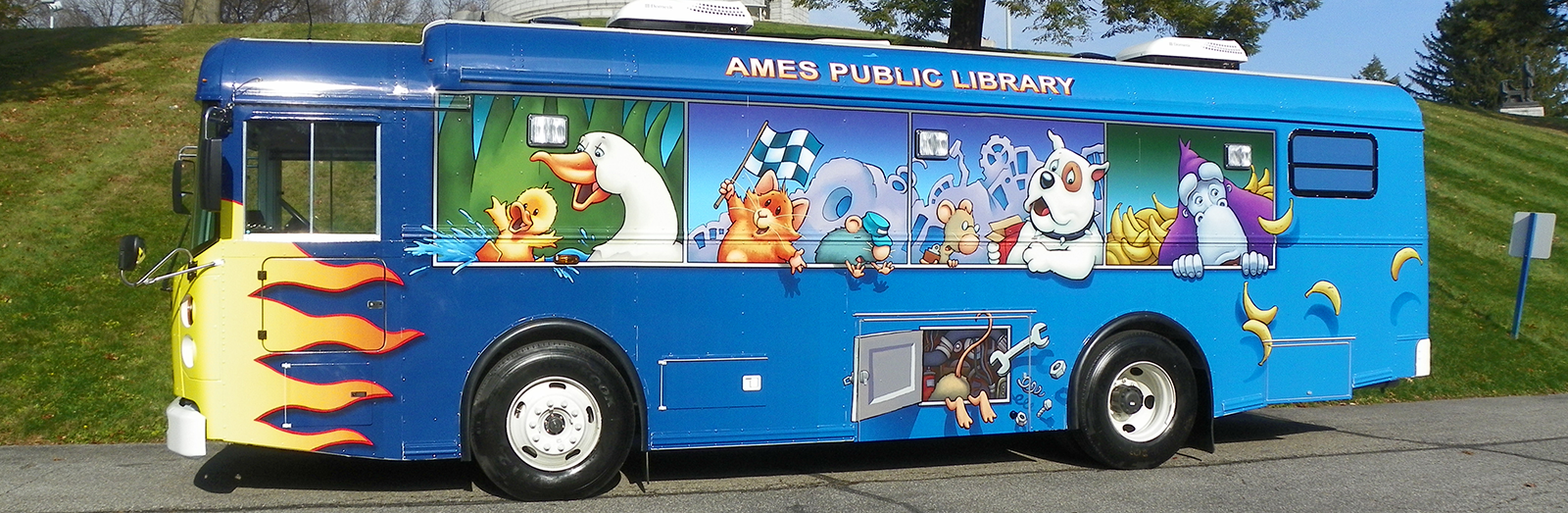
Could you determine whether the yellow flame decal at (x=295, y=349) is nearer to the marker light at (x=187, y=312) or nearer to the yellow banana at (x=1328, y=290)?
the marker light at (x=187, y=312)

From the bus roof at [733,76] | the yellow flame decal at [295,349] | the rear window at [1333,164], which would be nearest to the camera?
the yellow flame decal at [295,349]

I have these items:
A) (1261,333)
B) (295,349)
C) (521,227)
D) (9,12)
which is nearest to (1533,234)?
(1261,333)

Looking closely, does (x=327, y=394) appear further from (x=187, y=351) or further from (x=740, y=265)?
(x=740, y=265)

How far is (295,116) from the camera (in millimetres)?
6977

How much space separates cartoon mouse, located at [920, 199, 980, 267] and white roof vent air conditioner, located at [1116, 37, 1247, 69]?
7.20 ft

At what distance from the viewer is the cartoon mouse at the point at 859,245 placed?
786cm

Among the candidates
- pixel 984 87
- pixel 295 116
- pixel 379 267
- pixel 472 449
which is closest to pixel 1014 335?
pixel 984 87

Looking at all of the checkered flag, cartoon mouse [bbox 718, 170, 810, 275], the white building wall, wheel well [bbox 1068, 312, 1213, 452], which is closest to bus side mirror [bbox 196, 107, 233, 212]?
cartoon mouse [bbox 718, 170, 810, 275]

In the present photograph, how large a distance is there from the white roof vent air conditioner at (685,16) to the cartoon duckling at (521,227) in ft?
4.91

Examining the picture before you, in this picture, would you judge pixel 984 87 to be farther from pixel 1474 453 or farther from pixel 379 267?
pixel 1474 453

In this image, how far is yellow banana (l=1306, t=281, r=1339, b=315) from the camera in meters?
9.24

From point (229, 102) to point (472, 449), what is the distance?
2.42 meters

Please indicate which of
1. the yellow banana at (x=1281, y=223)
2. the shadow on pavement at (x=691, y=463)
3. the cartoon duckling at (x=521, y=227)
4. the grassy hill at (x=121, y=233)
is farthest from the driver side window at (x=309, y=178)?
the yellow banana at (x=1281, y=223)

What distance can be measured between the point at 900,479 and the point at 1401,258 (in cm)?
449
